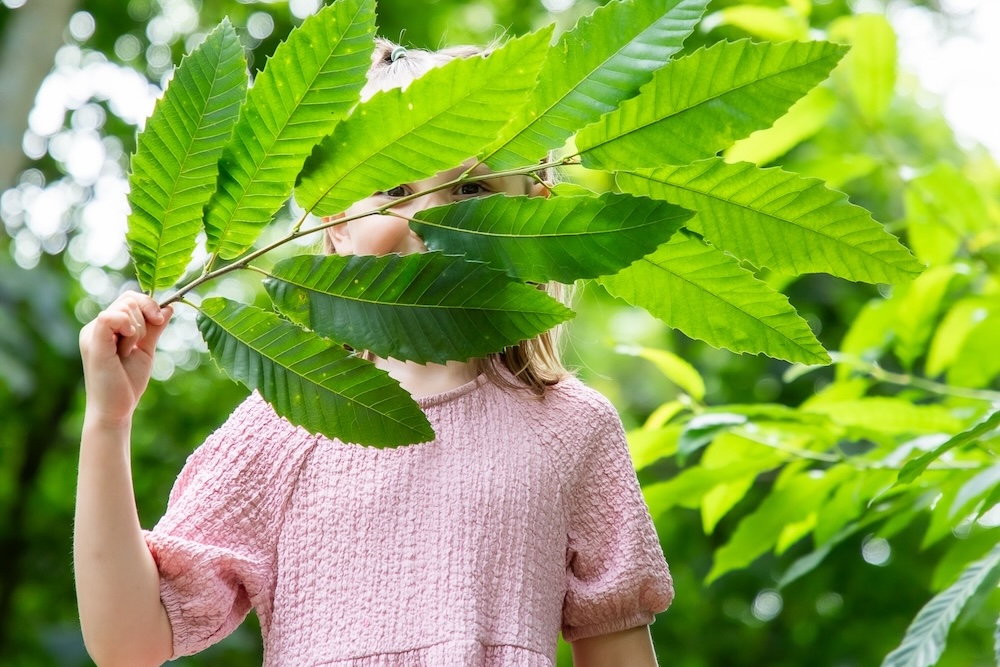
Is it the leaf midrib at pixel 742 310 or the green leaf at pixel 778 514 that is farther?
the green leaf at pixel 778 514

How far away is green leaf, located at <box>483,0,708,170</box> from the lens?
636 millimetres

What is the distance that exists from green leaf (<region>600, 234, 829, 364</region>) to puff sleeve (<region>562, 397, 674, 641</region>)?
1.11 ft

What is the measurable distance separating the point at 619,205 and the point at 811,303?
3.19 metres

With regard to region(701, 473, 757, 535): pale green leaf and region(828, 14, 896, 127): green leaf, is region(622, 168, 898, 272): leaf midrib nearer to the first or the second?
region(701, 473, 757, 535): pale green leaf

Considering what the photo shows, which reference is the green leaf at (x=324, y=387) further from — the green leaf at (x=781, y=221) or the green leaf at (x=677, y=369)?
the green leaf at (x=677, y=369)

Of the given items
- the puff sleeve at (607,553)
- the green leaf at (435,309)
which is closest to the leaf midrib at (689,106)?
the green leaf at (435,309)

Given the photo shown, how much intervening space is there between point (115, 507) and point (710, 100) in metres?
0.54

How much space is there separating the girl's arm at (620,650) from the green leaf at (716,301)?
16.2 inches

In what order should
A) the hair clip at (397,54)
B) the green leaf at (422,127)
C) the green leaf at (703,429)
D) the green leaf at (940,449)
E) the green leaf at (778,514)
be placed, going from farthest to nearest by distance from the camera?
the green leaf at (778,514) < the green leaf at (703,429) < the hair clip at (397,54) < the green leaf at (940,449) < the green leaf at (422,127)

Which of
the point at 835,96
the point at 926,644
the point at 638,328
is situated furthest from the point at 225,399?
the point at 926,644

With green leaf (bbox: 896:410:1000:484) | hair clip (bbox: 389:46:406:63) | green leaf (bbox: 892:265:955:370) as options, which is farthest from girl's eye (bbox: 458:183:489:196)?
green leaf (bbox: 892:265:955:370)

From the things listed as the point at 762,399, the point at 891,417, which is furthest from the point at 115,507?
the point at 762,399

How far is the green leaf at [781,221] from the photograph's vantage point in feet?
2.24

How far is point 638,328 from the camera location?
465 cm
